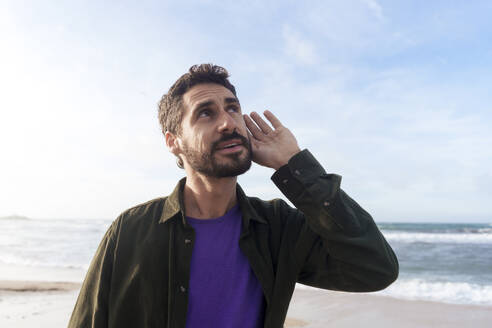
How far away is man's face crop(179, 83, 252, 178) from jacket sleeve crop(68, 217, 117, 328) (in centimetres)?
73

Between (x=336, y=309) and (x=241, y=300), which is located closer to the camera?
(x=241, y=300)

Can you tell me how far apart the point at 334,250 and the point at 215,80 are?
1.43 metres

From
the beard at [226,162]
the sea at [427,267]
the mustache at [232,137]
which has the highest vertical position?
the mustache at [232,137]

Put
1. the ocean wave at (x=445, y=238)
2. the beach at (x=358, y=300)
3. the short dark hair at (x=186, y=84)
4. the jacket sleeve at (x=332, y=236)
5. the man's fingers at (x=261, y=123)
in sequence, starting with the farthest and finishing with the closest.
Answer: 1. the ocean wave at (x=445, y=238)
2. the beach at (x=358, y=300)
3. the short dark hair at (x=186, y=84)
4. the man's fingers at (x=261, y=123)
5. the jacket sleeve at (x=332, y=236)

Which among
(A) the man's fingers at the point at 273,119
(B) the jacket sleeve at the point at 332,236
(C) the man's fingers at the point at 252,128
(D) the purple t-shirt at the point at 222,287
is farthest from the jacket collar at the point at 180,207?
(A) the man's fingers at the point at 273,119

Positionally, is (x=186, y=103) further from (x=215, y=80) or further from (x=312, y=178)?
(x=312, y=178)

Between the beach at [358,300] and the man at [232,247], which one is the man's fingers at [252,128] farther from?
the beach at [358,300]

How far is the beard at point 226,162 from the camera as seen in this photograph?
2.24 meters

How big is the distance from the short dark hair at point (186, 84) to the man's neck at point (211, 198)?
18.8 inches

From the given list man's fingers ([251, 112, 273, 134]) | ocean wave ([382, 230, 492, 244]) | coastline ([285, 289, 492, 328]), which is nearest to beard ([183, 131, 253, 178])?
man's fingers ([251, 112, 273, 134])

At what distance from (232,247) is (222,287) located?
0.77ft

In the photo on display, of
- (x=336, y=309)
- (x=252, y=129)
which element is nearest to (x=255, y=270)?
(x=252, y=129)

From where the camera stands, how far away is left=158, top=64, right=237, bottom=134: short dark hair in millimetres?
2646

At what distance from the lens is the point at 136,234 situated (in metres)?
2.17
